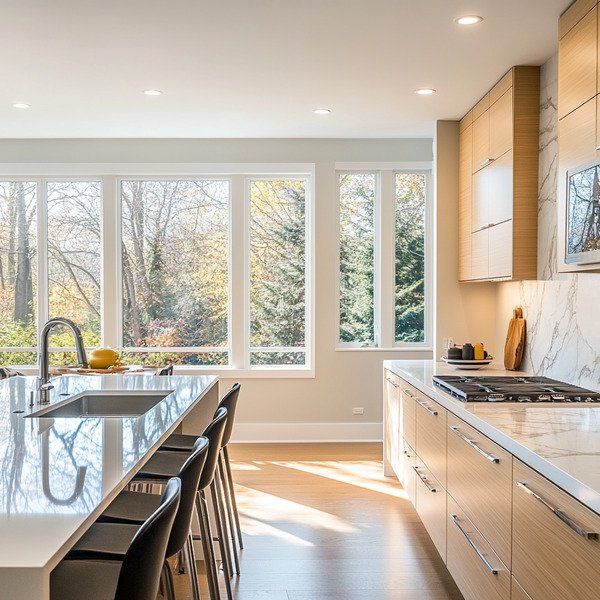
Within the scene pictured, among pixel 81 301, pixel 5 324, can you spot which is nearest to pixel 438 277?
pixel 81 301

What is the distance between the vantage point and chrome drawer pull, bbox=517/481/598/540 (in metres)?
1.54

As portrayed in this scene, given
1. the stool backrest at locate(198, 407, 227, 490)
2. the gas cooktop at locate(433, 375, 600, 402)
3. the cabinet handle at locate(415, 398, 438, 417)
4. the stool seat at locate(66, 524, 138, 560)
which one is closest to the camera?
the stool seat at locate(66, 524, 138, 560)

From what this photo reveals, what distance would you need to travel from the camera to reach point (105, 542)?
2.04 meters

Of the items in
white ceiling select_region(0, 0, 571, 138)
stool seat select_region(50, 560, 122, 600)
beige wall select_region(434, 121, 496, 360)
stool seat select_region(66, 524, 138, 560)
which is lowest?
stool seat select_region(50, 560, 122, 600)

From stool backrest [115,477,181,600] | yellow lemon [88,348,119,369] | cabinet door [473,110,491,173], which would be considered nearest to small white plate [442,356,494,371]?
cabinet door [473,110,491,173]

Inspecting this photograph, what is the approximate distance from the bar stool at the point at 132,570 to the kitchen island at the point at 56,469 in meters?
0.12

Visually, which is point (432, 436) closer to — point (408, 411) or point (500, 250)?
point (408, 411)

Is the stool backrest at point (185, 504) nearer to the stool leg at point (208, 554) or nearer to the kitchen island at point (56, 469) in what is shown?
the kitchen island at point (56, 469)

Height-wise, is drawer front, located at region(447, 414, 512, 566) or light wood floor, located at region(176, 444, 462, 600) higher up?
drawer front, located at region(447, 414, 512, 566)

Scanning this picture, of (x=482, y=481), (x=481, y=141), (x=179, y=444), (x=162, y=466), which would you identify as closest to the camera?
(x=482, y=481)

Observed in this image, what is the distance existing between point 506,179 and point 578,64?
1.17 meters

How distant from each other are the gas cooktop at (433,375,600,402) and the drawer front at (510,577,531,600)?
0.93 m

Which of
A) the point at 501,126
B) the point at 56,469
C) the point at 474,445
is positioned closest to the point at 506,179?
the point at 501,126

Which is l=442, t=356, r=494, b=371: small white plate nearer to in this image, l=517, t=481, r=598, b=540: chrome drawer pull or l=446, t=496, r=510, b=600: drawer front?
l=446, t=496, r=510, b=600: drawer front
